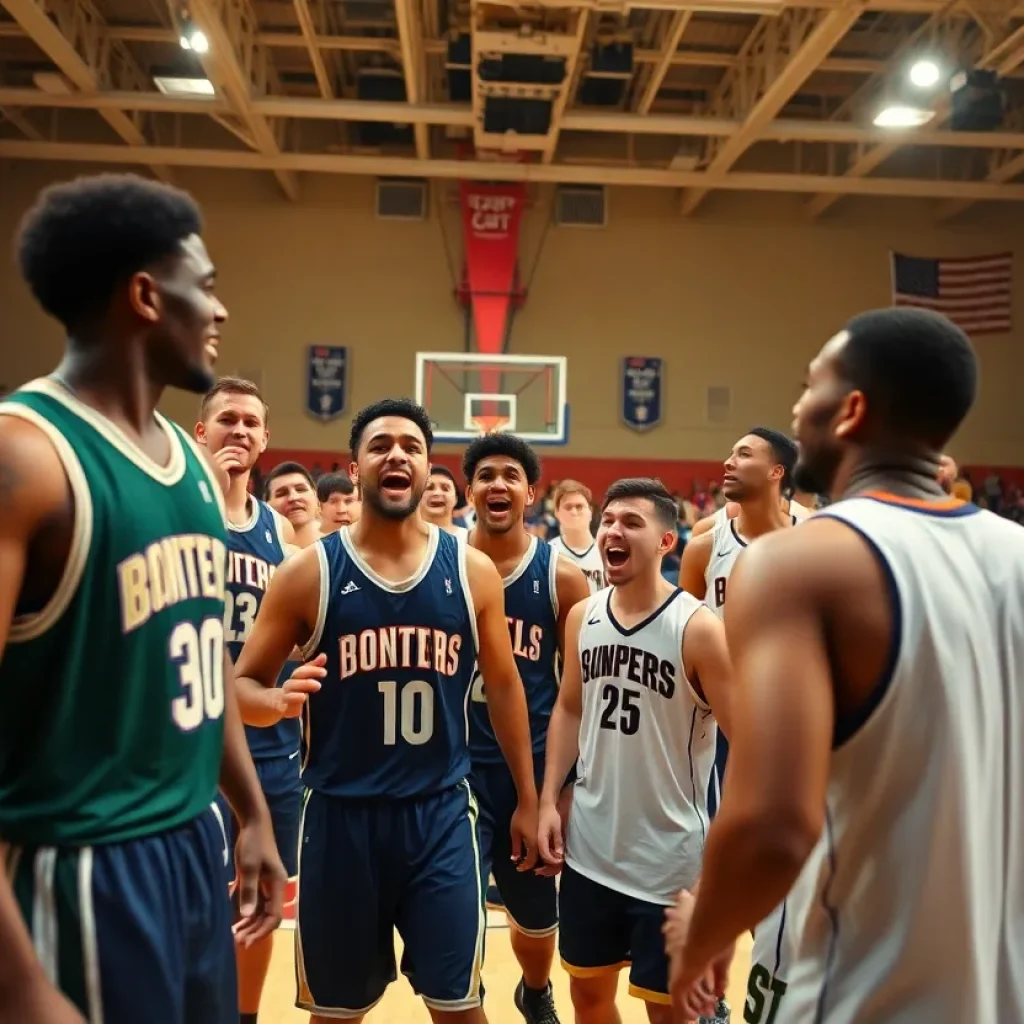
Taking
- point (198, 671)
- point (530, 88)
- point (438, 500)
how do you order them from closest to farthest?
point (198, 671), point (438, 500), point (530, 88)

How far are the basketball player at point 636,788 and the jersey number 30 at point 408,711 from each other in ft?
2.12

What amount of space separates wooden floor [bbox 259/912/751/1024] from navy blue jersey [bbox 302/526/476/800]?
1.62 metres

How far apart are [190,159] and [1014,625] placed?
15255 millimetres

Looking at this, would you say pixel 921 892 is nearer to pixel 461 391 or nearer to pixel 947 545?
pixel 947 545

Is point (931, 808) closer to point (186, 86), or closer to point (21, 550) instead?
point (21, 550)

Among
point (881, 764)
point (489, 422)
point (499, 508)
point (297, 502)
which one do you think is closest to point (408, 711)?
point (499, 508)

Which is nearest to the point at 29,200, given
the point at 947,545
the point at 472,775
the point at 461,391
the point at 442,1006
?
the point at 461,391

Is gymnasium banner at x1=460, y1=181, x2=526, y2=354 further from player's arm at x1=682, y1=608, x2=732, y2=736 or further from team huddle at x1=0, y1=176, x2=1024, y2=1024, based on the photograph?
team huddle at x1=0, y1=176, x2=1024, y2=1024

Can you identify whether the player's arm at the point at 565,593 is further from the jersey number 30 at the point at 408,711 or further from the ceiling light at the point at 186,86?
the ceiling light at the point at 186,86

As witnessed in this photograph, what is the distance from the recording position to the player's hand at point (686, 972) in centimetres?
159

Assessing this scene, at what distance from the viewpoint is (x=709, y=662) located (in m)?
3.21

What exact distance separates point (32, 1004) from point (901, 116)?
13291 millimetres

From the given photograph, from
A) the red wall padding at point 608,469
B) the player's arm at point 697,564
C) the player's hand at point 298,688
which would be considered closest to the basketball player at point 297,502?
the player's arm at point 697,564

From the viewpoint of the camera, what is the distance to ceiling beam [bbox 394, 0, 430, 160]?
10.8 metres
